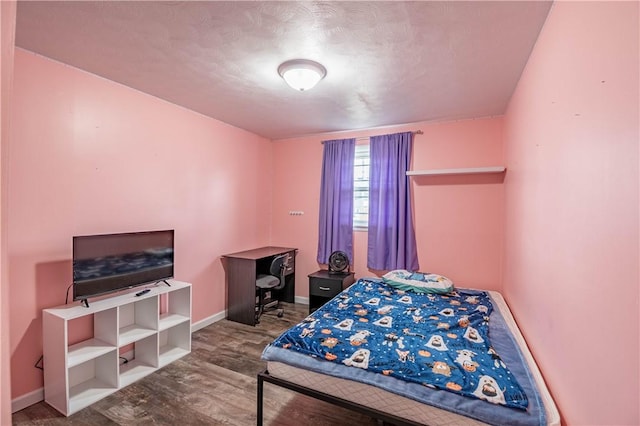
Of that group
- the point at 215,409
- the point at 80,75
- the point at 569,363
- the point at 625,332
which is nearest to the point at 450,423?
the point at 569,363

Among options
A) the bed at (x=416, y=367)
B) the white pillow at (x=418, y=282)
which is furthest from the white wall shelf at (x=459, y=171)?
the bed at (x=416, y=367)

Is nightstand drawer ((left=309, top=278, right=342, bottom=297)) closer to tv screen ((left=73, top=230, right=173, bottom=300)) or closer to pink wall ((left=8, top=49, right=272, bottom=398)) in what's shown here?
pink wall ((left=8, top=49, right=272, bottom=398))

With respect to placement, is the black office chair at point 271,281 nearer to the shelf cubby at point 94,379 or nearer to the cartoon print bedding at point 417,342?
the cartoon print bedding at point 417,342

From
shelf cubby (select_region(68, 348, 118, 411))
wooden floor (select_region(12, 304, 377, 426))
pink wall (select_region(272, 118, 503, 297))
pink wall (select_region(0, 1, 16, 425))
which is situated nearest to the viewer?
pink wall (select_region(0, 1, 16, 425))

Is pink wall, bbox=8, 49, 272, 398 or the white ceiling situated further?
pink wall, bbox=8, 49, 272, 398

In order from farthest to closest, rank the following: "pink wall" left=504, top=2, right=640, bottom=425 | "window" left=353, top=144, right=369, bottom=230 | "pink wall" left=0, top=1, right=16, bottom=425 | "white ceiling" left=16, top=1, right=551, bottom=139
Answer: "window" left=353, top=144, right=369, bottom=230, "white ceiling" left=16, top=1, right=551, bottom=139, "pink wall" left=504, top=2, right=640, bottom=425, "pink wall" left=0, top=1, right=16, bottom=425

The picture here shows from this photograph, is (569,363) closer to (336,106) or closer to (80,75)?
(336,106)

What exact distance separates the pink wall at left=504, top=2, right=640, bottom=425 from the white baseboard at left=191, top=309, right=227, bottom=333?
334cm

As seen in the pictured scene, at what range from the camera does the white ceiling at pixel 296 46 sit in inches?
66.5

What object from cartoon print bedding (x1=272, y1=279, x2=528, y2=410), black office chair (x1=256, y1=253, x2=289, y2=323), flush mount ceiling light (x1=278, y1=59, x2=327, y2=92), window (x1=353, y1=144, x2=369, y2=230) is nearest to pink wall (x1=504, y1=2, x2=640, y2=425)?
cartoon print bedding (x1=272, y1=279, x2=528, y2=410)

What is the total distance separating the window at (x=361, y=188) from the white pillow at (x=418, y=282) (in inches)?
36.7

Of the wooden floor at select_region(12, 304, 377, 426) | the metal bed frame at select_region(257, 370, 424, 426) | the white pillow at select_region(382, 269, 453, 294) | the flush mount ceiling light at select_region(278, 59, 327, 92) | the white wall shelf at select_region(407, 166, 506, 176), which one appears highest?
the flush mount ceiling light at select_region(278, 59, 327, 92)

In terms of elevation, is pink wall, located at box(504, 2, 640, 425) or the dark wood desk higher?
pink wall, located at box(504, 2, 640, 425)

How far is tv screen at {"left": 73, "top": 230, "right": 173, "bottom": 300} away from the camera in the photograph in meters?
2.27
